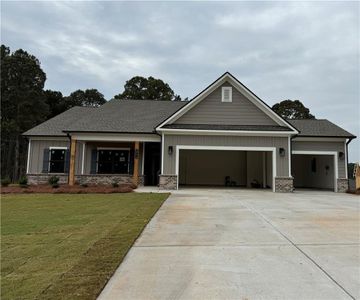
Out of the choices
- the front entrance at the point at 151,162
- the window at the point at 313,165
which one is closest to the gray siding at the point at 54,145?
the front entrance at the point at 151,162

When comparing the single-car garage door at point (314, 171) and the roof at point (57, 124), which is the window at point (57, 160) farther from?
the single-car garage door at point (314, 171)

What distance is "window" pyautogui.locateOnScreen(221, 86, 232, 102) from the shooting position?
17609 mm

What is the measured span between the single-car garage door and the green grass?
45.1 ft

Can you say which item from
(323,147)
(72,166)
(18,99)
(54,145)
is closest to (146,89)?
(18,99)

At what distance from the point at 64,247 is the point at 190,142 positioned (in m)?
11.8

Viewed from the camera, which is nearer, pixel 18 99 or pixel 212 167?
pixel 212 167

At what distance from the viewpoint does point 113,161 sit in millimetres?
19219

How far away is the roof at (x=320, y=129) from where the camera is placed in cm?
1797

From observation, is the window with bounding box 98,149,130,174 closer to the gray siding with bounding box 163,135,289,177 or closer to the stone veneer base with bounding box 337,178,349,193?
the gray siding with bounding box 163,135,289,177

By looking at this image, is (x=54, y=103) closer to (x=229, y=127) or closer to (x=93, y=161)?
(x=93, y=161)

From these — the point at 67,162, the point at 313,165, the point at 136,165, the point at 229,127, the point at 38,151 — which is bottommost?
the point at 136,165

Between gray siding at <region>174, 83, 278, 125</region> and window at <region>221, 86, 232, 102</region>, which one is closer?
gray siding at <region>174, 83, 278, 125</region>

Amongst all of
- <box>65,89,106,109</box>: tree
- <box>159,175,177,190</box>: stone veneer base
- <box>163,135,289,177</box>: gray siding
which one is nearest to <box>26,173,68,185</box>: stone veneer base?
<box>159,175,177,190</box>: stone veneer base

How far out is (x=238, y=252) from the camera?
5.10 metres
